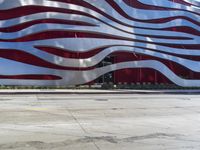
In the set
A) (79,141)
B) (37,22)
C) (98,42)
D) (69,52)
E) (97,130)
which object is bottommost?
(69,52)

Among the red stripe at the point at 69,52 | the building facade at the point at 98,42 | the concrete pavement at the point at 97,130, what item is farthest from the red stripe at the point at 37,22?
the concrete pavement at the point at 97,130

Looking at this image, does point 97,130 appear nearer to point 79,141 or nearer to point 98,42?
point 79,141

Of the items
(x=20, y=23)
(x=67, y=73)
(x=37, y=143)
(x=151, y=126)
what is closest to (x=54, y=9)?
(x=20, y=23)

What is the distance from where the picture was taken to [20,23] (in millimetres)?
36312

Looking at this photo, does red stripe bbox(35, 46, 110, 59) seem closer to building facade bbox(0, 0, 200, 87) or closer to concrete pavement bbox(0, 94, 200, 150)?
building facade bbox(0, 0, 200, 87)

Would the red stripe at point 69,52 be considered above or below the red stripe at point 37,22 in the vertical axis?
below

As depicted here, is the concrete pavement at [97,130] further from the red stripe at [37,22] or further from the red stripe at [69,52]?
the red stripe at [37,22]

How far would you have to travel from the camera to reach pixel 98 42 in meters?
38.2

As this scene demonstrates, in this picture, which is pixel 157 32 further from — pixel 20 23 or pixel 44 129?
pixel 44 129

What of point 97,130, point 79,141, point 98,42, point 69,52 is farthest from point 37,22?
point 79,141

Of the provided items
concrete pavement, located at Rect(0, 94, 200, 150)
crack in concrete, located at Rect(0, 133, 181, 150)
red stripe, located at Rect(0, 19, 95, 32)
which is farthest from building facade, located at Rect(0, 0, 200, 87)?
crack in concrete, located at Rect(0, 133, 181, 150)

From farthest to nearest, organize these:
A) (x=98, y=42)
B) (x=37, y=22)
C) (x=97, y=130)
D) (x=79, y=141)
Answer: (x=98, y=42), (x=37, y=22), (x=97, y=130), (x=79, y=141)

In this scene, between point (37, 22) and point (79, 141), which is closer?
point (79, 141)

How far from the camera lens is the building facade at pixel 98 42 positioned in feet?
118
